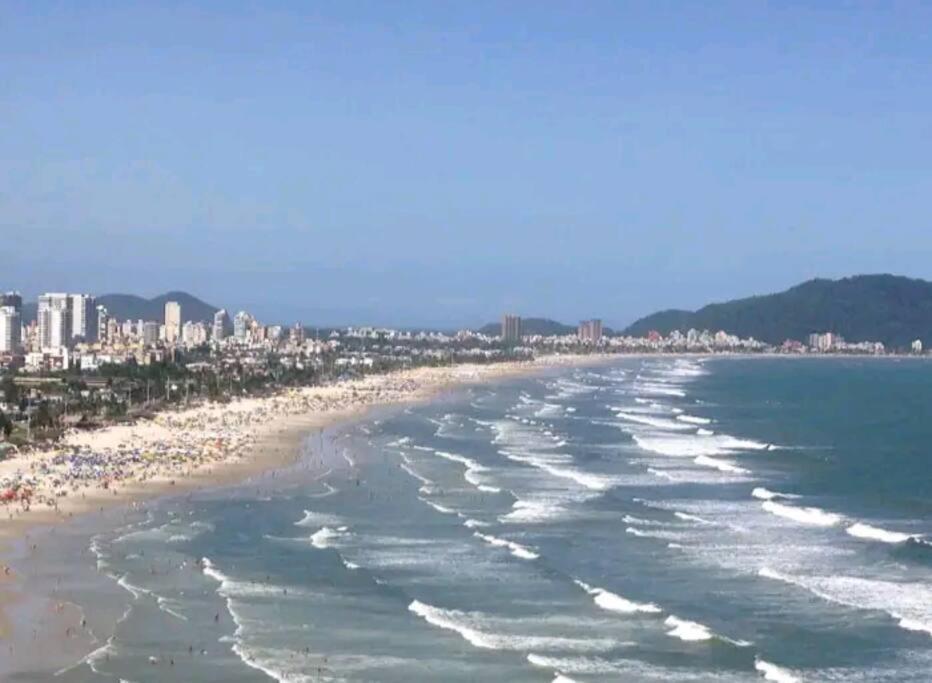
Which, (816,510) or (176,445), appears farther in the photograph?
(176,445)

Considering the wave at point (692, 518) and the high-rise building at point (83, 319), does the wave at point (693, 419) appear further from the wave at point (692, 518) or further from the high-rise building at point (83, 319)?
the high-rise building at point (83, 319)

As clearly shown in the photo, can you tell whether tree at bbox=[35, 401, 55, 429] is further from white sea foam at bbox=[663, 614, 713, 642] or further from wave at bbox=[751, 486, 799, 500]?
white sea foam at bbox=[663, 614, 713, 642]

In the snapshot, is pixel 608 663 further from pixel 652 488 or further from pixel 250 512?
pixel 652 488

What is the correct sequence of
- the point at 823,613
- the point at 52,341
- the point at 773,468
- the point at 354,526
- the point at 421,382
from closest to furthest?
the point at 823,613 < the point at 354,526 < the point at 773,468 < the point at 421,382 < the point at 52,341

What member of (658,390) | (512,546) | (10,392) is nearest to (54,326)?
(658,390)

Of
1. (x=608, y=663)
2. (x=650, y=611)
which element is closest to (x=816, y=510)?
(x=650, y=611)

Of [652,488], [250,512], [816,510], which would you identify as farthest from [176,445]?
[816,510]

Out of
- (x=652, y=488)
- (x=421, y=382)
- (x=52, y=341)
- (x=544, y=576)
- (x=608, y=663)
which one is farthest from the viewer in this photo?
(x=52, y=341)

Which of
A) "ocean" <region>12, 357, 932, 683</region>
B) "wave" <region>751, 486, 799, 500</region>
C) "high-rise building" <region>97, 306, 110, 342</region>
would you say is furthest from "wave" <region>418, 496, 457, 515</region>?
"high-rise building" <region>97, 306, 110, 342</region>
